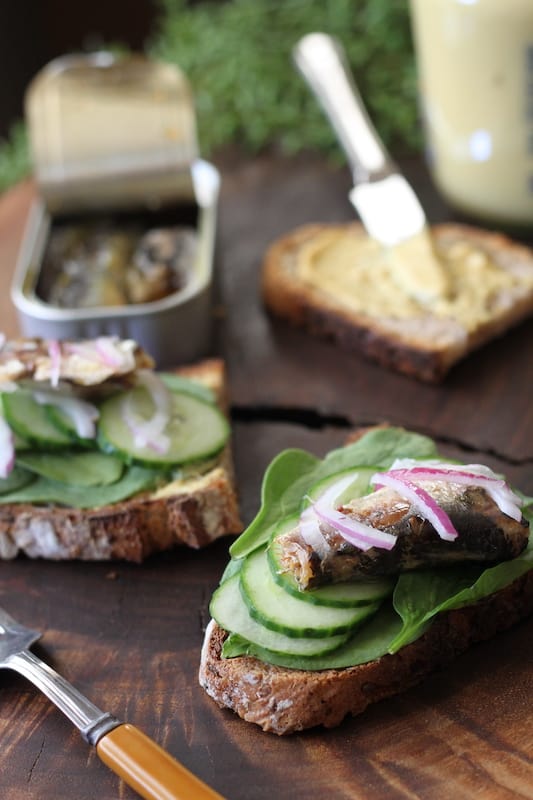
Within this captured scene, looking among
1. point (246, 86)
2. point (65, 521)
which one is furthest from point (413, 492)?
point (246, 86)

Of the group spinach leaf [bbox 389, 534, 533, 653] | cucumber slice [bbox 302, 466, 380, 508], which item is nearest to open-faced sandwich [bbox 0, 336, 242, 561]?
cucumber slice [bbox 302, 466, 380, 508]

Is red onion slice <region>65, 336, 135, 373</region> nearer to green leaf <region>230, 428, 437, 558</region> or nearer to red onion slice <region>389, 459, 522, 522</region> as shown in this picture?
green leaf <region>230, 428, 437, 558</region>

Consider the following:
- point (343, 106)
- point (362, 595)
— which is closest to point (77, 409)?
point (362, 595)

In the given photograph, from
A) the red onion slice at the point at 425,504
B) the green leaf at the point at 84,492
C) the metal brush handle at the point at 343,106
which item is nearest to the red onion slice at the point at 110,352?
the green leaf at the point at 84,492

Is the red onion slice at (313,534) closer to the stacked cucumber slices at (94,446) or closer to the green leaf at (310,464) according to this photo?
the green leaf at (310,464)

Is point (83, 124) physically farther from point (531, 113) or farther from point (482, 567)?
point (482, 567)

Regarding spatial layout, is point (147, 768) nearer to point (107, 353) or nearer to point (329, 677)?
point (329, 677)
